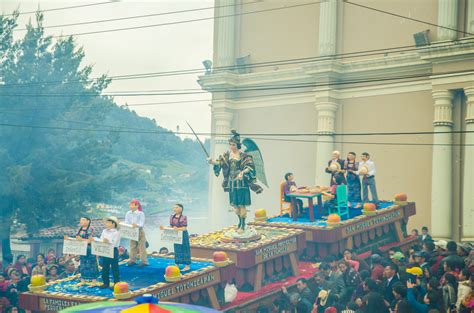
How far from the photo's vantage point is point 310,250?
1984 centimetres

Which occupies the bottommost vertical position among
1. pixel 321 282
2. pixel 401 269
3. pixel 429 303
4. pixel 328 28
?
pixel 321 282

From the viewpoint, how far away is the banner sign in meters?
16.6

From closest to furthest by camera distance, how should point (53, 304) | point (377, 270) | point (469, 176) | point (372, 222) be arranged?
point (377, 270), point (53, 304), point (372, 222), point (469, 176)

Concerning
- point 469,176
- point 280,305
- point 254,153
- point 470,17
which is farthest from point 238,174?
point 470,17

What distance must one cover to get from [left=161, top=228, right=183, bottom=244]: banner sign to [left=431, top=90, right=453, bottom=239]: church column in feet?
33.8

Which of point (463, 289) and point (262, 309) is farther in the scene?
point (262, 309)

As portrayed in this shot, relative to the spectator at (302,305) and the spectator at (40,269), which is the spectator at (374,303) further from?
the spectator at (40,269)

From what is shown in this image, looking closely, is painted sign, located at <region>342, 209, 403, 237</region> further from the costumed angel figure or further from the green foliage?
the green foliage

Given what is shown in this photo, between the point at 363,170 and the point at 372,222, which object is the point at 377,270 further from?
the point at 363,170

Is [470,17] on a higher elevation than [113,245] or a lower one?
higher

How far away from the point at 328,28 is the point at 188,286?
1478 centimetres

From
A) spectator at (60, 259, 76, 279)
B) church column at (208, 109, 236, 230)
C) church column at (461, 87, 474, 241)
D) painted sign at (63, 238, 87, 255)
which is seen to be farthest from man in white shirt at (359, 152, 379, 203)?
church column at (208, 109, 236, 230)

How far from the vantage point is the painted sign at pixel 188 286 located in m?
15.3

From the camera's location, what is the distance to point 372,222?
20.6m
